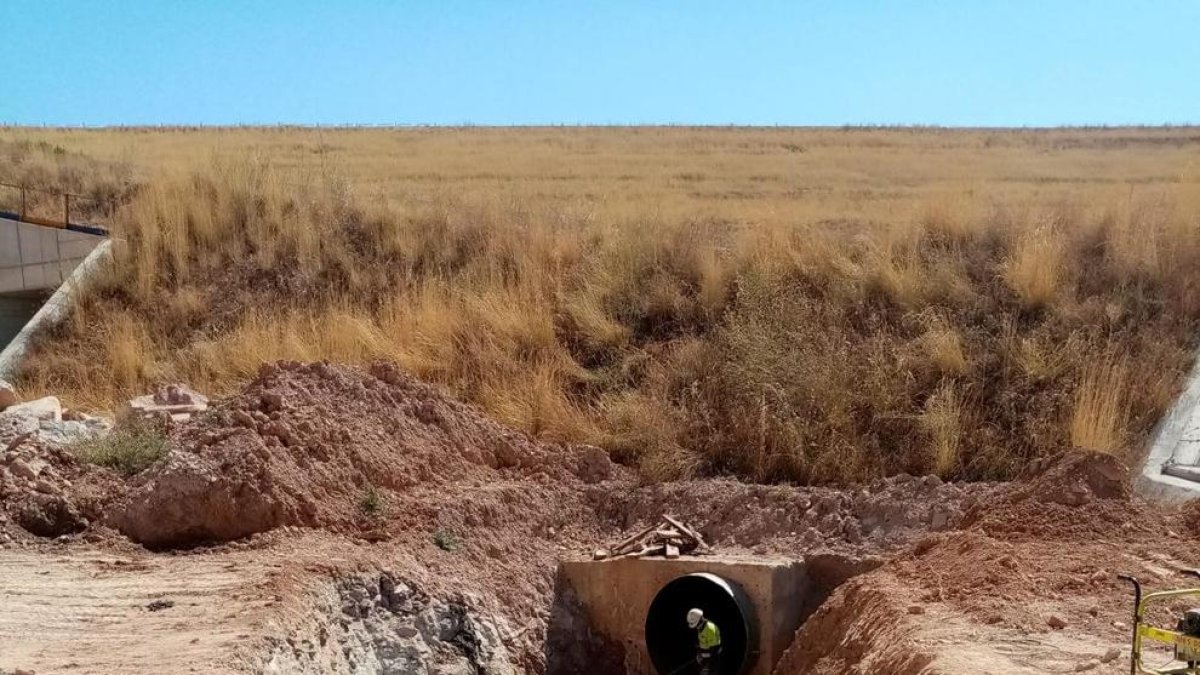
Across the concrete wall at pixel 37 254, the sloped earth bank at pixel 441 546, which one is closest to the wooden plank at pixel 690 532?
the sloped earth bank at pixel 441 546

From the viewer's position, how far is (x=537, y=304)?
15.3 m

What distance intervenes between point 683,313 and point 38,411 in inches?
270

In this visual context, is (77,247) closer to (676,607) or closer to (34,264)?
(34,264)

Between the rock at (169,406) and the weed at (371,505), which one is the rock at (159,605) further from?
the rock at (169,406)

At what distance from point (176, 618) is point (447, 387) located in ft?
19.8

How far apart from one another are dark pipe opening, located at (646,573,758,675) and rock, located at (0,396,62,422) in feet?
19.8

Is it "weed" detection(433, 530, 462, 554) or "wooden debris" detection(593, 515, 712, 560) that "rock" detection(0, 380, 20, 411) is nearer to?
"weed" detection(433, 530, 462, 554)

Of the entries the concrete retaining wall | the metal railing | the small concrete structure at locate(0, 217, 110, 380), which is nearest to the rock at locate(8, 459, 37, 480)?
the concrete retaining wall

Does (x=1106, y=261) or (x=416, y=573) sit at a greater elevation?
(x=1106, y=261)

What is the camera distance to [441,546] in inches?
416

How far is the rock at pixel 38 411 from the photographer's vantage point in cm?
1215

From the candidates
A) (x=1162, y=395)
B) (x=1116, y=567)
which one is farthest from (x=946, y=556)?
(x=1162, y=395)

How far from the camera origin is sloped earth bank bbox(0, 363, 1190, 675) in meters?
7.96

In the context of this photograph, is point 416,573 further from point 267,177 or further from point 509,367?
point 267,177
